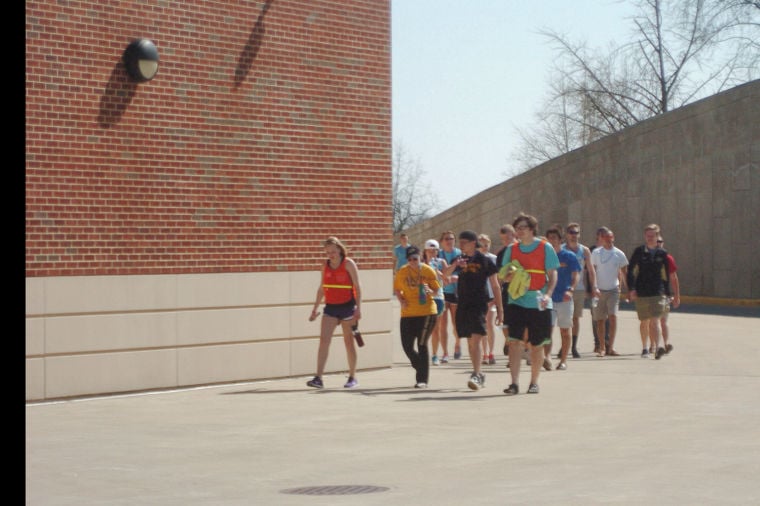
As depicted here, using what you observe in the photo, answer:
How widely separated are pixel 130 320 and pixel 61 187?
1646 mm

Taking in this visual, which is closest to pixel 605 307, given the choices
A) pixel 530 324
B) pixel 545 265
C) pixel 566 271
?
pixel 566 271

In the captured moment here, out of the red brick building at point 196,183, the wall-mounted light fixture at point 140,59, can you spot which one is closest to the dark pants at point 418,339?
the red brick building at point 196,183

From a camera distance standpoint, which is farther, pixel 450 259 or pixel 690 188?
pixel 690 188

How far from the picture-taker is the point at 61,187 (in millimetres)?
13883

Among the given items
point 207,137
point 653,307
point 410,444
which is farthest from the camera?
Answer: point 653,307

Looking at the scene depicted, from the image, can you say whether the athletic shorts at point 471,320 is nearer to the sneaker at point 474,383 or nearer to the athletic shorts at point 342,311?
the sneaker at point 474,383

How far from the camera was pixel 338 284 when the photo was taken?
1516 centimetres

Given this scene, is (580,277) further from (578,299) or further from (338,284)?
(338,284)

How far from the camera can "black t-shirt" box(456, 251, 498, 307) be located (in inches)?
591

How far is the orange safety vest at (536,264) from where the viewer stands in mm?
14562

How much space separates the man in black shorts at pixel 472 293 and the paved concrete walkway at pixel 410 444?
0.63 meters

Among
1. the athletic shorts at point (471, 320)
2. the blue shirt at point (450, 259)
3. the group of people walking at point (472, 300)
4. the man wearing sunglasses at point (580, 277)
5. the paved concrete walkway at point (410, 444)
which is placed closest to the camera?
the paved concrete walkway at point (410, 444)

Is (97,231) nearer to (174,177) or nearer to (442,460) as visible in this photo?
(174,177)

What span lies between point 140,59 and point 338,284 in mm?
3251
